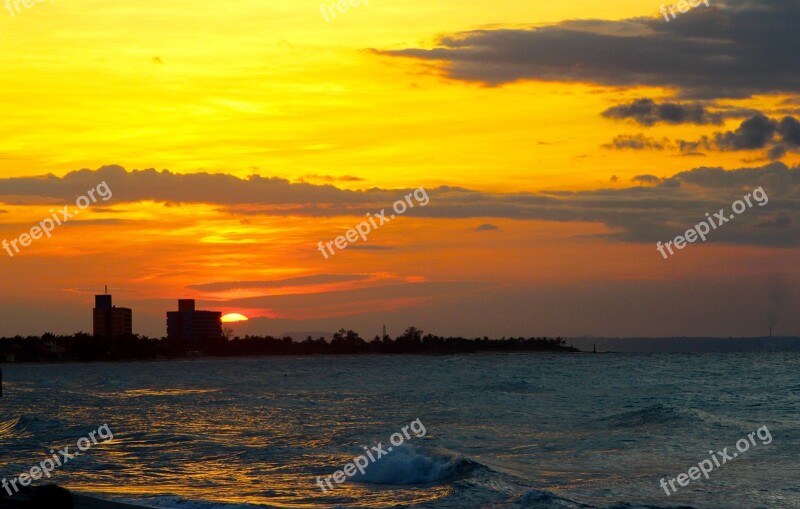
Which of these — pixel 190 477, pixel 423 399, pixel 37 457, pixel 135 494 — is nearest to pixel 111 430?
pixel 37 457

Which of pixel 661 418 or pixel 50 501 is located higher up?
pixel 50 501

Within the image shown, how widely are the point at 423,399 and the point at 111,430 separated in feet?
77.3

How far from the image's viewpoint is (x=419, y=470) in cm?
2891

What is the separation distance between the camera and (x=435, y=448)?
3319 centimetres

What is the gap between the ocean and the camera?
985 inches
